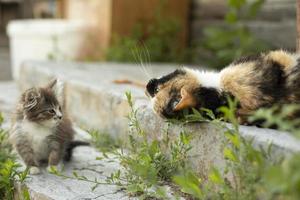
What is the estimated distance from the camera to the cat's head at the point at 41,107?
323cm

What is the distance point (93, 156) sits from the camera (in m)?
3.67

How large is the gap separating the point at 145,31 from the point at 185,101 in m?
3.81

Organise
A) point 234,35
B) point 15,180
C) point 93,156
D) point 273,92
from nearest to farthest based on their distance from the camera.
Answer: point 273,92, point 15,180, point 93,156, point 234,35

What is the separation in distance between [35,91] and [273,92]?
136 centimetres

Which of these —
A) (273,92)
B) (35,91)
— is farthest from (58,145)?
(273,92)

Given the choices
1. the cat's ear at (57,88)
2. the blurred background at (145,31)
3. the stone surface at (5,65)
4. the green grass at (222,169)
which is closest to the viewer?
the green grass at (222,169)

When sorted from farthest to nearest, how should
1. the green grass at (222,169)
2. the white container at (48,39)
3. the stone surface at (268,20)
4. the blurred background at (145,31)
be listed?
the white container at (48,39) < the blurred background at (145,31) < the stone surface at (268,20) < the green grass at (222,169)

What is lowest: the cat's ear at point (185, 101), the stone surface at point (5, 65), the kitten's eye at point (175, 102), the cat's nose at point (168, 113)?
the stone surface at point (5, 65)

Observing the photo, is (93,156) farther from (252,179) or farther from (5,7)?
(5,7)

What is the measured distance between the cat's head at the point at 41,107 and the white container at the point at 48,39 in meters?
3.12

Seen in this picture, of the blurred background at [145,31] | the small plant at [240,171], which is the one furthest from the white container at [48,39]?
the small plant at [240,171]

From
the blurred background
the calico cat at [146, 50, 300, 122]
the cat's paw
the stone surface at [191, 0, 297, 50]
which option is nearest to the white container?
the blurred background

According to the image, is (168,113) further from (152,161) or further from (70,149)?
(70,149)

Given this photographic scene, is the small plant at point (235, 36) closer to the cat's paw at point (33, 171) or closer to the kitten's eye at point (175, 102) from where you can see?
the kitten's eye at point (175, 102)
